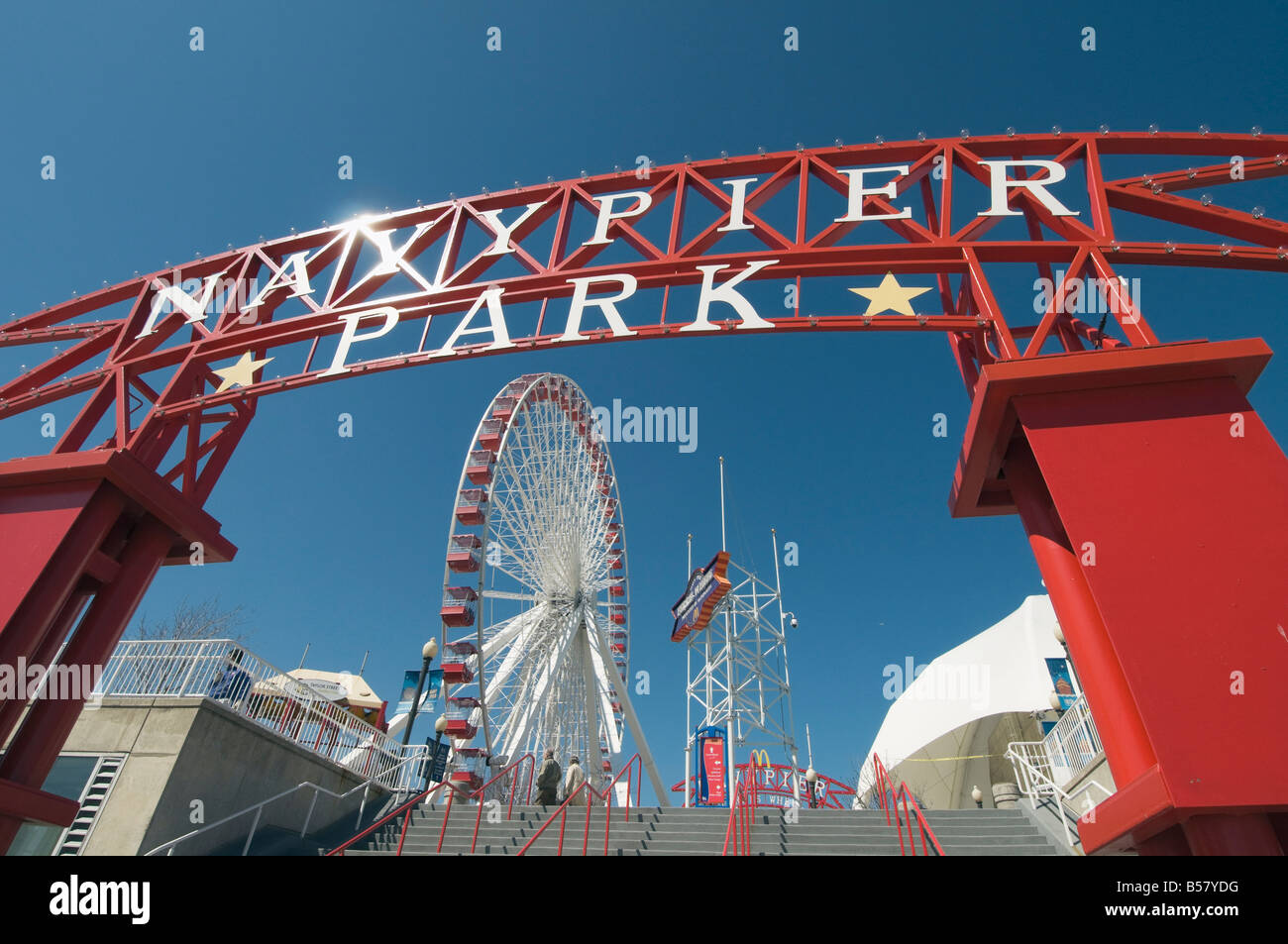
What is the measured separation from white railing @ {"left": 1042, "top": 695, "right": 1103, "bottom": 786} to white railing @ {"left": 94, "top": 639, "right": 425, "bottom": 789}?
13.7 m

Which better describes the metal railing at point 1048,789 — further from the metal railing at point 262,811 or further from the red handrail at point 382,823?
the metal railing at point 262,811

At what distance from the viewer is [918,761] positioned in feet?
117

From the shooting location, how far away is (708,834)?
10562mm

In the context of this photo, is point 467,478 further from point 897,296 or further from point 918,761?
point 918,761

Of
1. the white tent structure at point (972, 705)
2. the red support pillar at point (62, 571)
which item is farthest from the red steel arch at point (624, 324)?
the white tent structure at point (972, 705)

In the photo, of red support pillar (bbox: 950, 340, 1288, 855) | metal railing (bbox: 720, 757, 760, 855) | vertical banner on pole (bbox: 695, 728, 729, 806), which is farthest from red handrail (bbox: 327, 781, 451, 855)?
vertical banner on pole (bbox: 695, 728, 729, 806)

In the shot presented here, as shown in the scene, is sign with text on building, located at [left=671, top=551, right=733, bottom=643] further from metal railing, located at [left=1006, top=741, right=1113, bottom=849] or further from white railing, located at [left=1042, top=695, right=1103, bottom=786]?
white railing, located at [left=1042, top=695, right=1103, bottom=786]

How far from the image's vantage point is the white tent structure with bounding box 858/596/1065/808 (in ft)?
109

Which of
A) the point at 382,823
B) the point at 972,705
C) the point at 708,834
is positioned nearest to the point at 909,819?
the point at 708,834

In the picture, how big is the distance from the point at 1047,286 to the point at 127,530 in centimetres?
988

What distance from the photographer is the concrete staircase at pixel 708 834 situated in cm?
972

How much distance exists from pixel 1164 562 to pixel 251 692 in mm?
14788

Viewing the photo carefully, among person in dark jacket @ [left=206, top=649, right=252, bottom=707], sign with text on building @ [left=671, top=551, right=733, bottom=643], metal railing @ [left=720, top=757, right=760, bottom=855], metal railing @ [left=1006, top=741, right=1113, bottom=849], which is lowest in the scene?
metal railing @ [left=720, top=757, right=760, bottom=855]
